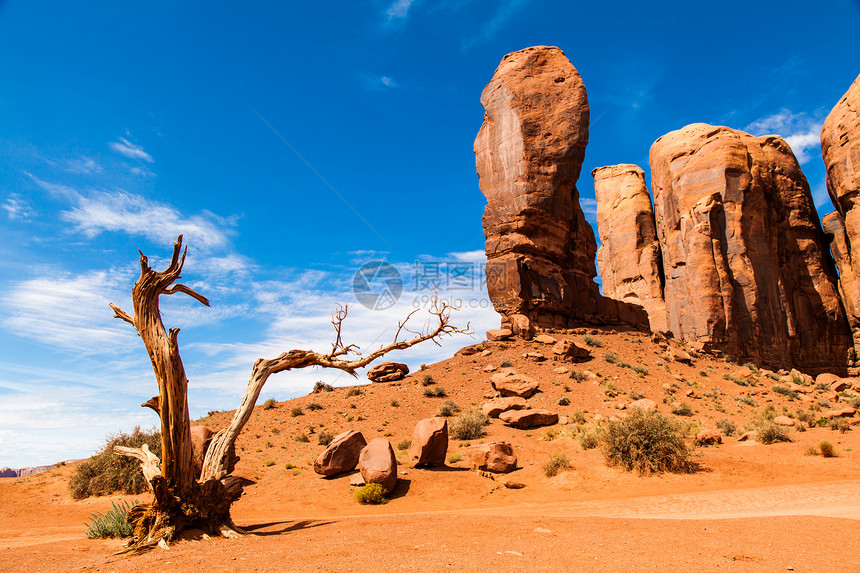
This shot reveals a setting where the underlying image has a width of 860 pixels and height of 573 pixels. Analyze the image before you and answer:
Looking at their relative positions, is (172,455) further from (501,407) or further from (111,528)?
(501,407)

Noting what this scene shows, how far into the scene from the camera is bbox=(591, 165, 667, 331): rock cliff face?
43250 millimetres

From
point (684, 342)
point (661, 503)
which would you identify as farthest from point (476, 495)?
point (684, 342)

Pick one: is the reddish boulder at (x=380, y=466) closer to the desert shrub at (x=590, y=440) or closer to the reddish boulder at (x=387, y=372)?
the desert shrub at (x=590, y=440)

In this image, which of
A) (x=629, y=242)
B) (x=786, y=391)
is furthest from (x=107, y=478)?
(x=629, y=242)

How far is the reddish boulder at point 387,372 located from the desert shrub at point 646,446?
14316 millimetres

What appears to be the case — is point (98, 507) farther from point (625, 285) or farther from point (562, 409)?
point (625, 285)

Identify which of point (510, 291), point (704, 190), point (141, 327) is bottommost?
point (141, 327)

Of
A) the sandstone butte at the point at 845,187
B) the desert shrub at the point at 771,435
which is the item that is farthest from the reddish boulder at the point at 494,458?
the sandstone butte at the point at 845,187

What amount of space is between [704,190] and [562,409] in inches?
1030

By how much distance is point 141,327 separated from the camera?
810 centimetres

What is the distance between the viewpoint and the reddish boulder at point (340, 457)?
1442cm

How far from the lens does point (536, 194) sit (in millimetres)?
31094

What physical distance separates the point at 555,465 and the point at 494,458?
1785 millimetres

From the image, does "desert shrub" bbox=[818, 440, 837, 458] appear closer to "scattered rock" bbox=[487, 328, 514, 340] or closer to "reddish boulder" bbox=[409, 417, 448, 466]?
"reddish boulder" bbox=[409, 417, 448, 466]
